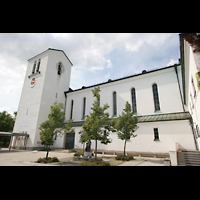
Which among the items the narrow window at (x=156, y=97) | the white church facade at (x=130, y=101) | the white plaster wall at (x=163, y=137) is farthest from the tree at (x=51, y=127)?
the narrow window at (x=156, y=97)

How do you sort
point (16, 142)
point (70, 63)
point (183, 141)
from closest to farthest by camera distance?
point (183, 141) < point (16, 142) < point (70, 63)

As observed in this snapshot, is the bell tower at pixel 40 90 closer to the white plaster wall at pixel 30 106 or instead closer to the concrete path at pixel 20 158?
the white plaster wall at pixel 30 106

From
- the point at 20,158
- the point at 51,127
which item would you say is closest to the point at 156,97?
the point at 51,127

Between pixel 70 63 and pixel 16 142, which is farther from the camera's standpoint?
pixel 70 63

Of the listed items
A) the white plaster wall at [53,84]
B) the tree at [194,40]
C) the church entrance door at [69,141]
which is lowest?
the church entrance door at [69,141]

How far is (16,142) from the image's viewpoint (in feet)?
93.4

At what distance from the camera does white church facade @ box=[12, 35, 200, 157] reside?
16.8m

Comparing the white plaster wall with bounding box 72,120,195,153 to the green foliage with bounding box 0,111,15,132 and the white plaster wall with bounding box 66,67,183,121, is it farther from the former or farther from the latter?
the green foliage with bounding box 0,111,15,132

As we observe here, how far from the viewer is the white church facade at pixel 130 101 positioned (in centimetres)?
1684
